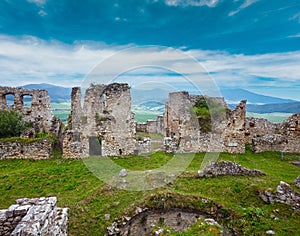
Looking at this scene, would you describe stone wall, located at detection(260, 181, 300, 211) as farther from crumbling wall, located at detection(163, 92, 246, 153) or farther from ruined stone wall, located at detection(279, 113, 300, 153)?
ruined stone wall, located at detection(279, 113, 300, 153)

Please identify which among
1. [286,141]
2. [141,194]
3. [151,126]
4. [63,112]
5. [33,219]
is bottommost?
[141,194]

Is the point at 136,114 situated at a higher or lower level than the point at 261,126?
higher

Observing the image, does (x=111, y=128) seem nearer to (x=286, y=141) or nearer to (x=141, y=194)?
(x=141, y=194)

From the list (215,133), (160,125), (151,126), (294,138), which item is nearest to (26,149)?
(215,133)

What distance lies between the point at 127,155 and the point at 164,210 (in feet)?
26.1

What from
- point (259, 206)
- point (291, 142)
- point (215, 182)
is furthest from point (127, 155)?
point (291, 142)

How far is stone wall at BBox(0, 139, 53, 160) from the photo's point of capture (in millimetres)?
17219

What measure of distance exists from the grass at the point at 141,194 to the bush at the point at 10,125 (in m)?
4.99

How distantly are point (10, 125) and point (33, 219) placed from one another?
17.4 m

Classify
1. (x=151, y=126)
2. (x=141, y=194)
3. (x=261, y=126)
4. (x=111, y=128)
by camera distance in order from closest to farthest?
(x=141, y=194)
(x=111, y=128)
(x=261, y=126)
(x=151, y=126)

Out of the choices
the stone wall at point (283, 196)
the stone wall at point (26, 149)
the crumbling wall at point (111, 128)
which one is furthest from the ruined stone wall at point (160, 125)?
the stone wall at point (283, 196)

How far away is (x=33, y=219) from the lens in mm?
6074

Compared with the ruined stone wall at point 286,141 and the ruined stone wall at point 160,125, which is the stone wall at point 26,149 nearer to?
the ruined stone wall at point 160,125

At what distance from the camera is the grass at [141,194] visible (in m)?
9.63
